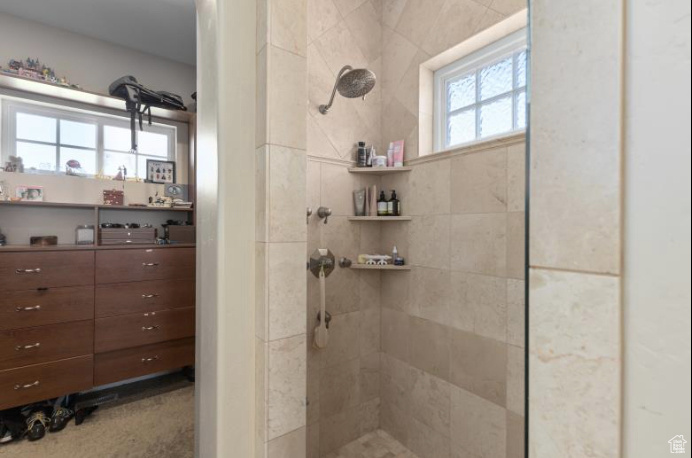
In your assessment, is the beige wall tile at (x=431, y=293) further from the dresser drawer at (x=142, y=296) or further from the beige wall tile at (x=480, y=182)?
the dresser drawer at (x=142, y=296)

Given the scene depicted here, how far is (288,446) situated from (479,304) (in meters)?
1.08

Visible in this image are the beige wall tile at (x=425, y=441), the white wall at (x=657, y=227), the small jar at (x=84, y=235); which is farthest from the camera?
the small jar at (x=84, y=235)

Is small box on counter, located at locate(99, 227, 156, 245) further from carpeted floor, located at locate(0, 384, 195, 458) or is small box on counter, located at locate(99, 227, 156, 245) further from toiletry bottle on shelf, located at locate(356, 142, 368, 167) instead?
toiletry bottle on shelf, located at locate(356, 142, 368, 167)

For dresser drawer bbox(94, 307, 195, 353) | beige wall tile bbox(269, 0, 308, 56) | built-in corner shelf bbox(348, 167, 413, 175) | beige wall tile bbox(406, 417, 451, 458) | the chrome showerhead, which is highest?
A: the chrome showerhead

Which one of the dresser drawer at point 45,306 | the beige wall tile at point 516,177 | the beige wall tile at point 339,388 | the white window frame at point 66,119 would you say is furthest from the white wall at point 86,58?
the beige wall tile at point 516,177

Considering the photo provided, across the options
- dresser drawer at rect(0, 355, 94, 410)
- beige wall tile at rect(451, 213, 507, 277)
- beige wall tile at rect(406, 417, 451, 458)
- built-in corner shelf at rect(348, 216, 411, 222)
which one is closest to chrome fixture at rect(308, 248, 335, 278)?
built-in corner shelf at rect(348, 216, 411, 222)

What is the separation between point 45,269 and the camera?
6.05 feet

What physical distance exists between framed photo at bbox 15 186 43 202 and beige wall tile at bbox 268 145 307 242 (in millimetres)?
2277

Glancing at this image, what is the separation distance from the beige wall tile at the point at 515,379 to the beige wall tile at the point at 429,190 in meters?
0.74

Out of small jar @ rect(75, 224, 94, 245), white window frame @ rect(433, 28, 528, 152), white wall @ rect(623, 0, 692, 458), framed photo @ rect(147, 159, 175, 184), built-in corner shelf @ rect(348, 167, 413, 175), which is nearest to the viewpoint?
white wall @ rect(623, 0, 692, 458)

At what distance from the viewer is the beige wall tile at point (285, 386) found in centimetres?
85

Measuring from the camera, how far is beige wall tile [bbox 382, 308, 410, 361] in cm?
189

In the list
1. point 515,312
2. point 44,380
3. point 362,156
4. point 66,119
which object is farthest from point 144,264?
point 515,312

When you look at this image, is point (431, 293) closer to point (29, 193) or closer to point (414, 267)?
Answer: point (414, 267)
